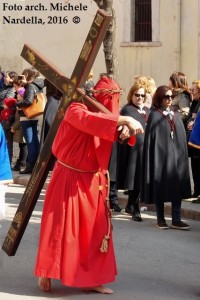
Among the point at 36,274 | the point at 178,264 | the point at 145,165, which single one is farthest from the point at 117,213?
the point at 36,274

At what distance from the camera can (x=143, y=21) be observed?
912 inches

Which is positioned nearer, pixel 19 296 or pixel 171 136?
pixel 19 296

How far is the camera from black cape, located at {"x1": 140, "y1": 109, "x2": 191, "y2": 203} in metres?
12.4

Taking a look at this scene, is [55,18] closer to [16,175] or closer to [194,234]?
[16,175]

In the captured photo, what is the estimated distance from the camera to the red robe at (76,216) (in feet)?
28.0

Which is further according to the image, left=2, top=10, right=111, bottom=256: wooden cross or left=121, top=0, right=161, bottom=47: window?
left=121, top=0, right=161, bottom=47: window

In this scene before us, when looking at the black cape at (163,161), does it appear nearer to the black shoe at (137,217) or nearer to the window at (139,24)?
the black shoe at (137,217)

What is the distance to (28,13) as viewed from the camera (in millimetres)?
18172

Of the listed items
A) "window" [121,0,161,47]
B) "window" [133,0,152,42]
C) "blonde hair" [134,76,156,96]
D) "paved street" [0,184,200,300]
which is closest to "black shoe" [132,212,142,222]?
"paved street" [0,184,200,300]

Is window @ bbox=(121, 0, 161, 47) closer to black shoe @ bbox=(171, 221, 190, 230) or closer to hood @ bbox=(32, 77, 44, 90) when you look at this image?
hood @ bbox=(32, 77, 44, 90)

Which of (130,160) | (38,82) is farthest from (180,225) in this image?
(38,82)

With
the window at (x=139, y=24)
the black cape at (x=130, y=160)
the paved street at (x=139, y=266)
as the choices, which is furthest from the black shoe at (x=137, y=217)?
the window at (x=139, y=24)

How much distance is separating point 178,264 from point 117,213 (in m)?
3.46

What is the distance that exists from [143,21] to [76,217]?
1498cm
